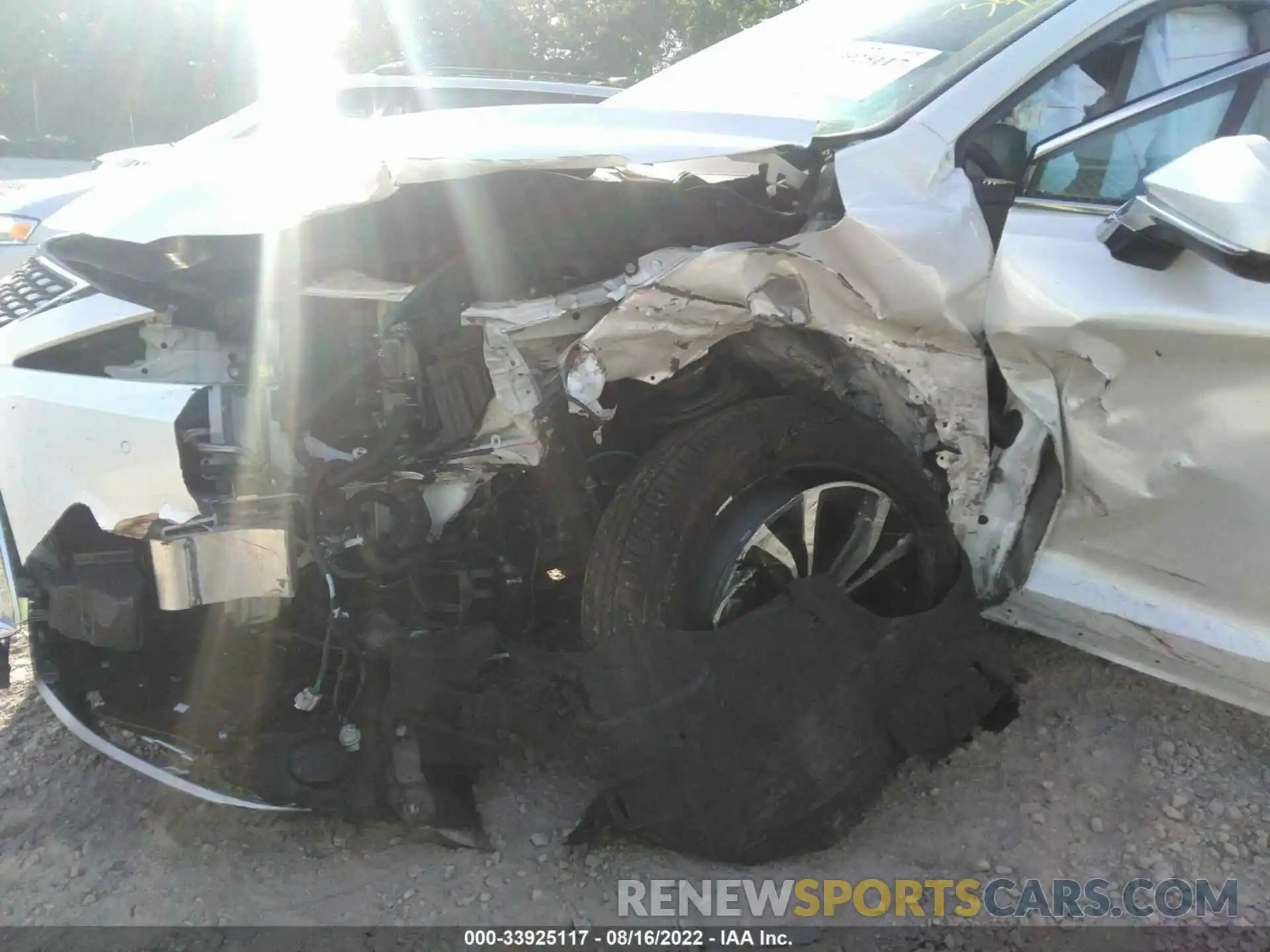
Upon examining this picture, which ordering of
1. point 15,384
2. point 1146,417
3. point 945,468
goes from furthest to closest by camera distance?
1. point 945,468
2. point 1146,417
3. point 15,384

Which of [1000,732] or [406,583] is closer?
[406,583]

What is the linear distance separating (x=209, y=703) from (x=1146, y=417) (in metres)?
2.40

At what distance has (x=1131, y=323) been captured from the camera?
2.32 m

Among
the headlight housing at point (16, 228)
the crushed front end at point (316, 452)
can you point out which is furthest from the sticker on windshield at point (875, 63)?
the headlight housing at point (16, 228)

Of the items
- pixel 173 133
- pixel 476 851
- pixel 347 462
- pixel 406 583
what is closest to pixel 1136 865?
pixel 476 851

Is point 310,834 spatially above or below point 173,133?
above

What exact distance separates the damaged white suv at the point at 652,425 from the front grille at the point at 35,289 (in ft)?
A: 0.05

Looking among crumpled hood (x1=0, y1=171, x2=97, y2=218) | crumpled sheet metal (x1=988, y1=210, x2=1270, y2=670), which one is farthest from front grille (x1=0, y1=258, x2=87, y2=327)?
crumpled hood (x1=0, y1=171, x2=97, y2=218)

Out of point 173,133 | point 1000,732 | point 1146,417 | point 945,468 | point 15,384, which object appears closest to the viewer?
point 15,384

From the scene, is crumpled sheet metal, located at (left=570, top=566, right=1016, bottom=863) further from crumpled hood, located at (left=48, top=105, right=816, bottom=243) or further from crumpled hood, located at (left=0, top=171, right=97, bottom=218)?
crumpled hood, located at (left=0, top=171, right=97, bottom=218)

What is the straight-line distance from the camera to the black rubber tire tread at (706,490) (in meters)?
2.28

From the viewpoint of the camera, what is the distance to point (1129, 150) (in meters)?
2.65

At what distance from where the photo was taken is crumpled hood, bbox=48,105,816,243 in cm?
215

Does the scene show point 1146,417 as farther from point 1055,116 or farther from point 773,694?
point 773,694
